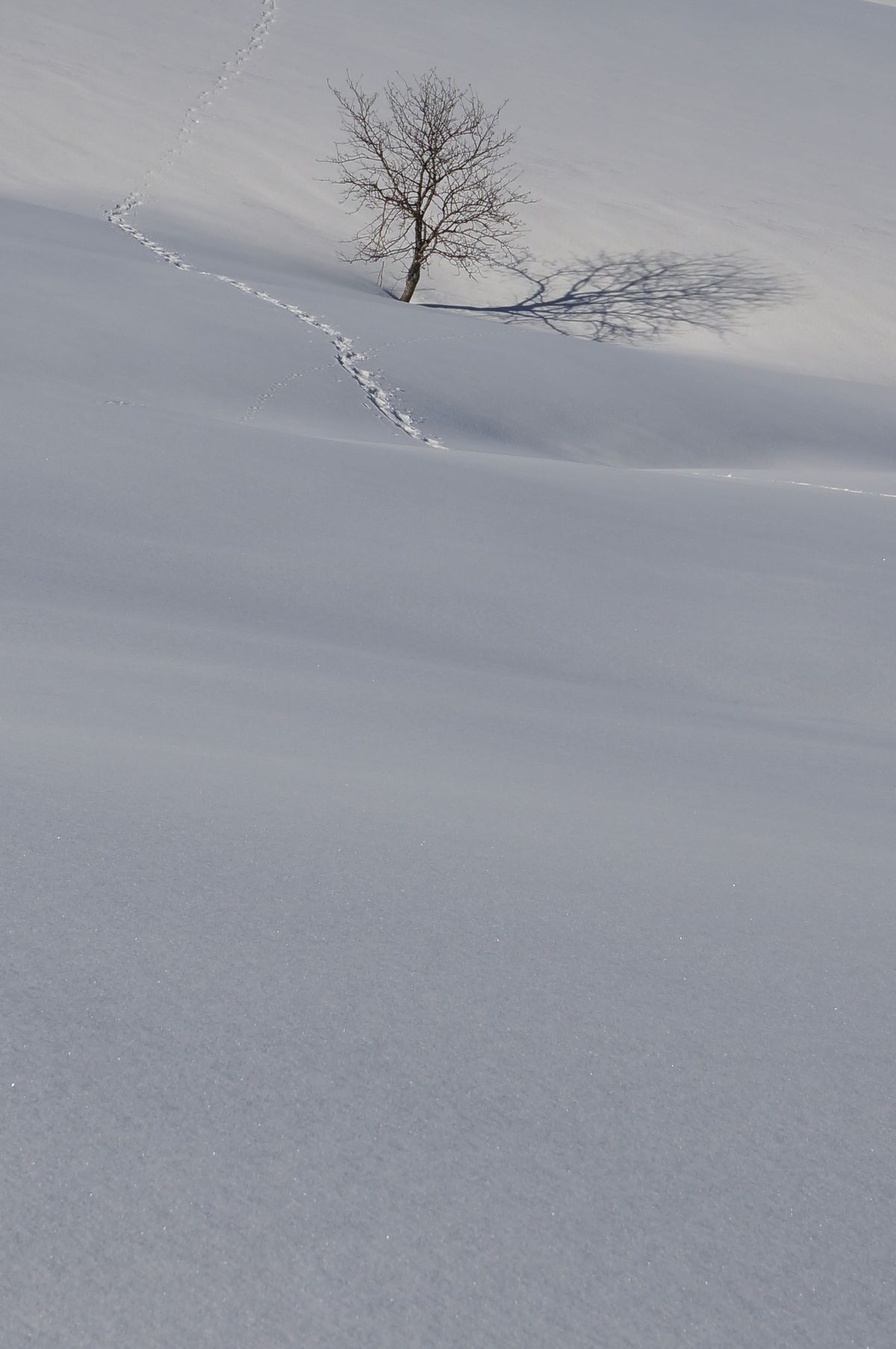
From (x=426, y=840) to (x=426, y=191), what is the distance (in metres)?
13.8

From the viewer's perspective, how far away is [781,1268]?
1115 millimetres

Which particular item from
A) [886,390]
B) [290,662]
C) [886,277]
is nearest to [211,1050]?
[290,662]

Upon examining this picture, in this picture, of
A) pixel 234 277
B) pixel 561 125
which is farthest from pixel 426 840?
pixel 561 125

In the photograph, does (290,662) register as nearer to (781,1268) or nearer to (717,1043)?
(717,1043)

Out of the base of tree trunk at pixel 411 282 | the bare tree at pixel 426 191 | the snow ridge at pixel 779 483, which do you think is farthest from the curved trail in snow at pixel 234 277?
the base of tree trunk at pixel 411 282

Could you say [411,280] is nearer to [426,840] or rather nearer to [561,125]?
[561,125]

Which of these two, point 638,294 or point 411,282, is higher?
point 638,294

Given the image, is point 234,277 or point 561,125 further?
point 561,125

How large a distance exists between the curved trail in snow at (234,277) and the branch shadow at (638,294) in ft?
12.2

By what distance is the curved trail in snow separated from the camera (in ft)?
20.7

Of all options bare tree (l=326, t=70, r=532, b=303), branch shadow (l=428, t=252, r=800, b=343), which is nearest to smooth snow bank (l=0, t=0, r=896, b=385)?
branch shadow (l=428, t=252, r=800, b=343)

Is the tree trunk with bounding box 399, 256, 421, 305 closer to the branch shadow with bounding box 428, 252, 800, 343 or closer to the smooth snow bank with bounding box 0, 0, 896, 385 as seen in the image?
the branch shadow with bounding box 428, 252, 800, 343

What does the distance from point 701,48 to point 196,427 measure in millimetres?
24222

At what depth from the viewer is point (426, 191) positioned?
47.3 ft
